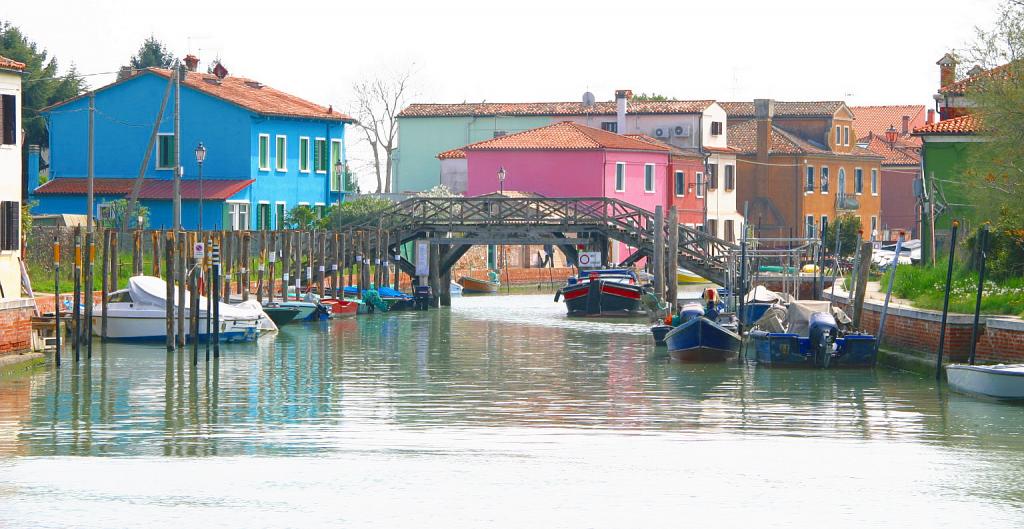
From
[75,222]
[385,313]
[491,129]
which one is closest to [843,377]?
[385,313]

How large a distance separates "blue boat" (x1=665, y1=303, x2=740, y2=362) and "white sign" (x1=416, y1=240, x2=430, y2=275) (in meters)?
21.0

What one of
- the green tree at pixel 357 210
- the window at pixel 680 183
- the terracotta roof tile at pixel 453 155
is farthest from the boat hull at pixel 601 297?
the window at pixel 680 183

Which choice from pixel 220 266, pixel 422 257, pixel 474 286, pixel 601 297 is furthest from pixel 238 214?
pixel 220 266

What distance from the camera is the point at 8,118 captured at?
34406 mm

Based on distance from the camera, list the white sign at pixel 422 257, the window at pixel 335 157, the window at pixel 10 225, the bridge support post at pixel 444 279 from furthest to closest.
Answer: the window at pixel 335 157, the bridge support post at pixel 444 279, the white sign at pixel 422 257, the window at pixel 10 225

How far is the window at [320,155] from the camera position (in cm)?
6097

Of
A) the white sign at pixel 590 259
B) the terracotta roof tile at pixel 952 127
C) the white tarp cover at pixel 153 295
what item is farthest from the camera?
the white sign at pixel 590 259

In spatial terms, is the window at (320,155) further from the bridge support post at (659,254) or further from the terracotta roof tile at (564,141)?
the bridge support post at (659,254)

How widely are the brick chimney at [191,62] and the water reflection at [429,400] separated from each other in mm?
26982

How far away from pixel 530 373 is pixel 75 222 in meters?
23.1

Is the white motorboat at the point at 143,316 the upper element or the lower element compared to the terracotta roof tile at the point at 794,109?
lower

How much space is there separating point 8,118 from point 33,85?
31.6 m

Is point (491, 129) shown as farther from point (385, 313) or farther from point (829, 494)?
point (829, 494)

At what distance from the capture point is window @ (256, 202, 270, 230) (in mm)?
56906
